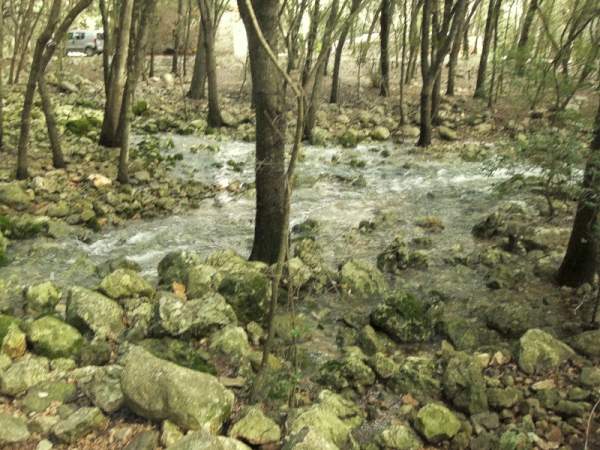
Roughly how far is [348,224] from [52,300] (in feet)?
14.6

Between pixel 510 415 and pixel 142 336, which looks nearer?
pixel 510 415

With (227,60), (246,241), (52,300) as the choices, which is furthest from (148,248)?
(227,60)

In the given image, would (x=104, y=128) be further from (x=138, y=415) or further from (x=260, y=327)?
(x=138, y=415)

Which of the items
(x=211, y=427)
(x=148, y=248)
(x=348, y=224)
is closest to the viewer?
(x=211, y=427)

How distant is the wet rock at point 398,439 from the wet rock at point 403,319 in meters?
1.46

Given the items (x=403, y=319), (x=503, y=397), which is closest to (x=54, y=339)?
(x=403, y=319)

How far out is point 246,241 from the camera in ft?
25.2

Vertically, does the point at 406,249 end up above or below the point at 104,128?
below

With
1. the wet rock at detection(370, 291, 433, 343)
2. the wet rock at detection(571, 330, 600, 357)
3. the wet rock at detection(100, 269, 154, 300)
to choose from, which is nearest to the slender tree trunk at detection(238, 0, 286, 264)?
the wet rock at detection(370, 291, 433, 343)

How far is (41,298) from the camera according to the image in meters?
5.21

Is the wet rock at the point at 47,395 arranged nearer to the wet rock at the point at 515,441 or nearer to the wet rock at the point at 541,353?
the wet rock at the point at 515,441

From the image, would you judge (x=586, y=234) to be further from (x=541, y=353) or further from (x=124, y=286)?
(x=124, y=286)

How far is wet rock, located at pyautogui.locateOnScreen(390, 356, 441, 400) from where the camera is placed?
410 centimetres

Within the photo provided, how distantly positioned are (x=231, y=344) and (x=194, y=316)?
0.41m
